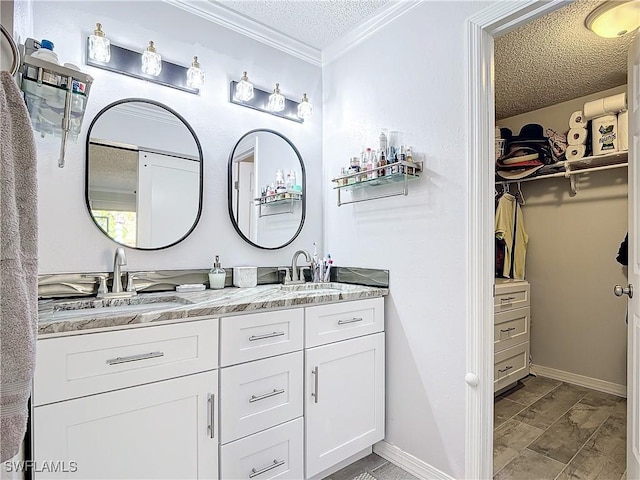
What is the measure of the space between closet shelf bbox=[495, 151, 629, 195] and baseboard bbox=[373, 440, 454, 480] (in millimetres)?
2503

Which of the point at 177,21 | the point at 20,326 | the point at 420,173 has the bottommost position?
the point at 20,326

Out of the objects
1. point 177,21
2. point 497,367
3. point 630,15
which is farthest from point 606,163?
point 177,21

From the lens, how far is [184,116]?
6.20 feet

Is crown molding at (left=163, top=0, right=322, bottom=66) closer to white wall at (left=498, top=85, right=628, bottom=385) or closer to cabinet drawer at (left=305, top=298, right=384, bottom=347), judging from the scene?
cabinet drawer at (left=305, top=298, right=384, bottom=347)

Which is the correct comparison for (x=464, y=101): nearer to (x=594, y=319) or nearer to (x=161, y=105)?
(x=161, y=105)

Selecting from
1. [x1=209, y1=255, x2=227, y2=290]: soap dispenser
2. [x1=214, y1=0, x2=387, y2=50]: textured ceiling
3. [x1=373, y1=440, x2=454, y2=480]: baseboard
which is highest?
[x1=214, y1=0, x2=387, y2=50]: textured ceiling

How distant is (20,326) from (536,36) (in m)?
2.79

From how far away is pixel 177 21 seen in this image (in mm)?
1876

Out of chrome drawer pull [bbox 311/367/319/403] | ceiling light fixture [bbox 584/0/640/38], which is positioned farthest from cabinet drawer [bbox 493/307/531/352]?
ceiling light fixture [bbox 584/0/640/38]

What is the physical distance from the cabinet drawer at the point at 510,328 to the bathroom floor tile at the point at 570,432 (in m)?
0.56

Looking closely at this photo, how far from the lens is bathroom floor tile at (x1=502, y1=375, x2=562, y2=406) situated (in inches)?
106

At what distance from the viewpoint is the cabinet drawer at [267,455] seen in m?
1.37

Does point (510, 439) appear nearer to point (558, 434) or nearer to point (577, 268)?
point (558, 434)

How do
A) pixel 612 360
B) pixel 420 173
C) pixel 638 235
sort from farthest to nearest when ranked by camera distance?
pixel 612 360 → pixel 420 173 → pixel 638 235
